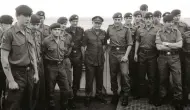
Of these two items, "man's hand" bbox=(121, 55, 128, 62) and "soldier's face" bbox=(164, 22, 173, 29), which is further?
"man's hand" bbox=(121, 55, 128, 62)

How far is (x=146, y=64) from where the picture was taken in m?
5.16

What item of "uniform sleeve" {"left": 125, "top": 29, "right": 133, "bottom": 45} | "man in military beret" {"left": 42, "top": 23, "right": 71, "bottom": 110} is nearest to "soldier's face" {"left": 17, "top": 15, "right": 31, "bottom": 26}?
"man in military beret" {"left": 42, "top": 23, "right": 71, "bottom": 110}

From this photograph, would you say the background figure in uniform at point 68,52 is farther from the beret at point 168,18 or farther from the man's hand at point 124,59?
the beret at point 168,18

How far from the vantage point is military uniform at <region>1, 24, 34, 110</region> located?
3354mm

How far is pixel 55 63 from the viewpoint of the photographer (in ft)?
15.3

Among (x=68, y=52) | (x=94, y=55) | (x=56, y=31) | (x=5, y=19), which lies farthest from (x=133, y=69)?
(x=5, y=19)

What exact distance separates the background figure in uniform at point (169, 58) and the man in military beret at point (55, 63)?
77.3 inches

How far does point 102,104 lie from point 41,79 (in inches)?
61.5

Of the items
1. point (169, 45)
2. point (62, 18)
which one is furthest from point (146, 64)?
point (62, 18)

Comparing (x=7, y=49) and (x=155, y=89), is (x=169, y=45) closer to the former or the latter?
(x=155, y=89)

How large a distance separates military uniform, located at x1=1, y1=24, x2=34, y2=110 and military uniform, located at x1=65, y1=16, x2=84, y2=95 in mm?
1822

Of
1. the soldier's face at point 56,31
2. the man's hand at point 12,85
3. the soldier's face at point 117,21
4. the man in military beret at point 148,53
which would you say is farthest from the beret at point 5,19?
the man in military beret at point 148,53

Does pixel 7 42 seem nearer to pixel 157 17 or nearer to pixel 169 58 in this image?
pixel 169 58

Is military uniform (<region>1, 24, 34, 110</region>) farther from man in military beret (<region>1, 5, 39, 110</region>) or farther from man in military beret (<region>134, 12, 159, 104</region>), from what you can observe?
man in military beret (<region>134, 12, 159, 104</region>)
